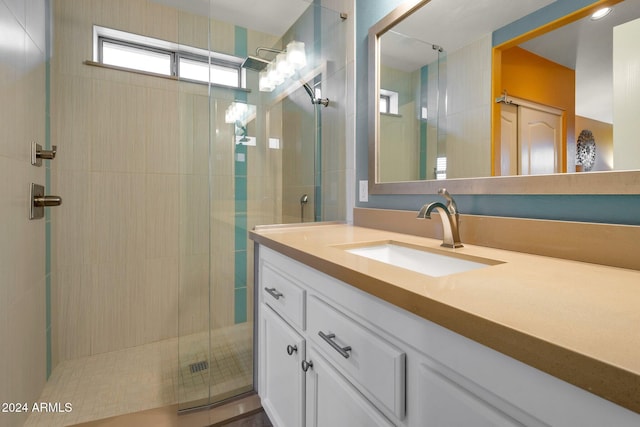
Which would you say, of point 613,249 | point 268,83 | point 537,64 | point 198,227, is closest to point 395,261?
point 613,249

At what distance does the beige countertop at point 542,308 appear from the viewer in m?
0.31

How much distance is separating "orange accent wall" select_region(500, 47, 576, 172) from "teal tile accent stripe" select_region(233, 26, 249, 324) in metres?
1.20

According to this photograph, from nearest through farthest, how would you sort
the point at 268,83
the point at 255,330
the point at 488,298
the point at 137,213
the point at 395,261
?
the point at 488,298, the point at 395,261, the point at 255,330, the point at 268,83, the point at 137,213

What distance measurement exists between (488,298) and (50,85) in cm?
257

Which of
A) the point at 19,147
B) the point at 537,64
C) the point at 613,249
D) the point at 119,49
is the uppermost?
the point at 119,49

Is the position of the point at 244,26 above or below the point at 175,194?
above

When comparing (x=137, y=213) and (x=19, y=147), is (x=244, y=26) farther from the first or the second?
(x=137, y=213)

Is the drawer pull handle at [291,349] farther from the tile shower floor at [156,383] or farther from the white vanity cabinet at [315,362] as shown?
the tile shower floor at [156,383]

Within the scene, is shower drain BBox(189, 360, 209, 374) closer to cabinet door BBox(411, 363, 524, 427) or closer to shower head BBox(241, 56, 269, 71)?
cabinet door BBox(411, 363, 524, 427)

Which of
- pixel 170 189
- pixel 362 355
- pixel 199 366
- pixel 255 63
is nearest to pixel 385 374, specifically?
pixel 362 355

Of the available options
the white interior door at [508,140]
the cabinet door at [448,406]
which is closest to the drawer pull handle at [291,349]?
the cabinet door at [448,406]

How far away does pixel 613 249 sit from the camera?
72cm

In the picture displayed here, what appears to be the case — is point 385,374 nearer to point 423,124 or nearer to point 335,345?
point 335,345

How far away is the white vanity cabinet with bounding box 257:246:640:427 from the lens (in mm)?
372
